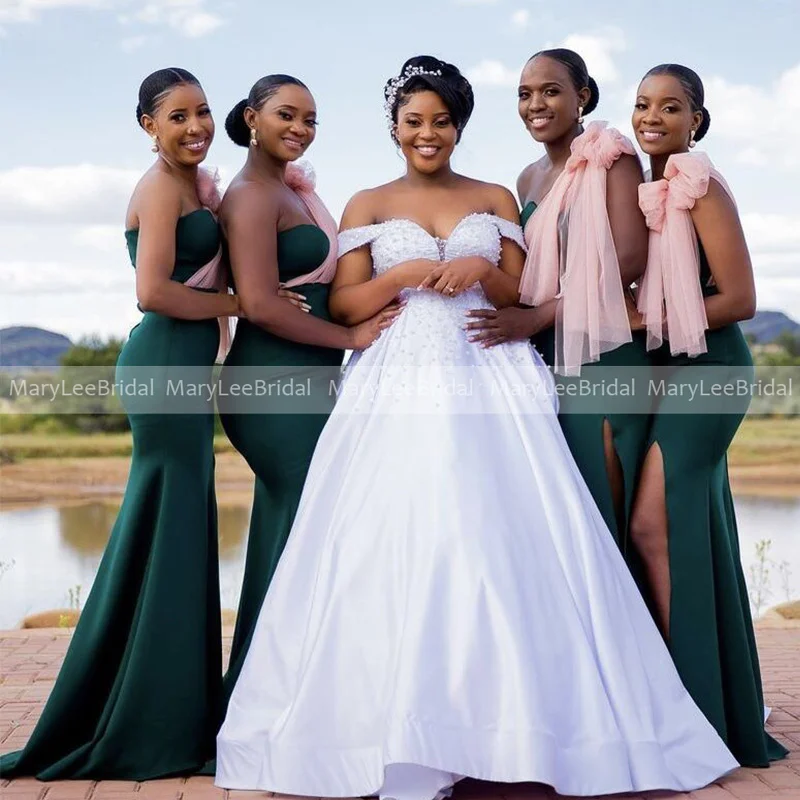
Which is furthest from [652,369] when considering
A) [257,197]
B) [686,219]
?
[257,197]

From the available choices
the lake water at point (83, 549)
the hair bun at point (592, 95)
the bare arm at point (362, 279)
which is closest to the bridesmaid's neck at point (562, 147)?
the hair bun at point (592, 95)

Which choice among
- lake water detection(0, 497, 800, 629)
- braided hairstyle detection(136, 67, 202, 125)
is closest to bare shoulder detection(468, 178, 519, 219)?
braided hairstyle detection(136, 67, 202, 125)

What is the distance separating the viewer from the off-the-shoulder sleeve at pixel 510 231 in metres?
4.52

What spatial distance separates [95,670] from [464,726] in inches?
57.5

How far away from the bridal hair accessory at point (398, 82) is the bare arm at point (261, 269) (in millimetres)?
581

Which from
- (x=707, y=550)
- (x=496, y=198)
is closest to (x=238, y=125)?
(x=496, y=198)

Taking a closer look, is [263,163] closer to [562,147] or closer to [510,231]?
[510,231]

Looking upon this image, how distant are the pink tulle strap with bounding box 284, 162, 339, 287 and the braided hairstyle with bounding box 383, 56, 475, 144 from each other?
0.47m

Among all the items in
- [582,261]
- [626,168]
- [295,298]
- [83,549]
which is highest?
[626,168]

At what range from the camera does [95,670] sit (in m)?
4.33

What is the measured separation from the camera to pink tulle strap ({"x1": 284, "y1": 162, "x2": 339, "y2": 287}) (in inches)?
178

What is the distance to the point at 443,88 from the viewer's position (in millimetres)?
4414

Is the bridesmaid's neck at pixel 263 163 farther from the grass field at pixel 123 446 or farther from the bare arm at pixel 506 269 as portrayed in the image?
the grass field at pixel 123 446

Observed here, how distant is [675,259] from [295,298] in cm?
141
